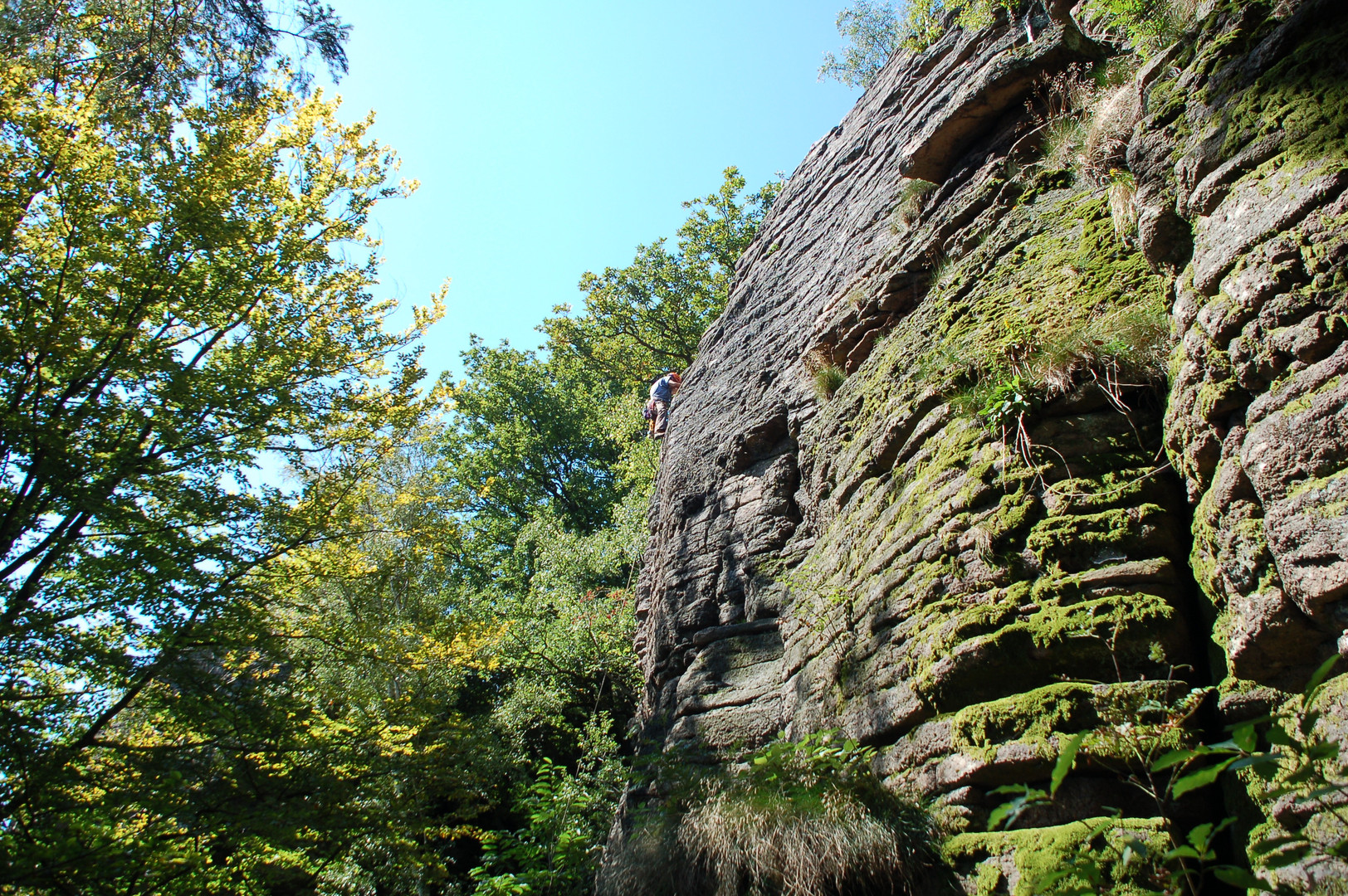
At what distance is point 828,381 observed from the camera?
22.5 feet

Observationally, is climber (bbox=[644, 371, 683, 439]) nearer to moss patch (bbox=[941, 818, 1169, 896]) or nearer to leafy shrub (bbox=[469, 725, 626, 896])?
leafy shrub (bbox=[469, 725, 626, 896])

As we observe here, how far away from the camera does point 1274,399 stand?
2.79m

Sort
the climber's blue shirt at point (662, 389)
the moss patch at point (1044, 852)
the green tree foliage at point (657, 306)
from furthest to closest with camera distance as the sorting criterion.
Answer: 1. the green tree foliage at point (657, 306)
2. the climber's blue shirt at point (662, 389)
3. the moss patch at point (1044, 852)

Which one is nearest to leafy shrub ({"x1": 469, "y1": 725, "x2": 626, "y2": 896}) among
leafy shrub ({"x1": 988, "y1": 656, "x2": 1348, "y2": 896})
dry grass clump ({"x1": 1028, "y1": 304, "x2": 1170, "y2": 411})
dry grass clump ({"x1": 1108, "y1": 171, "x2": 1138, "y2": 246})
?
leafy shrub ({"x1": 988, "y1": 656, "x2": 1348, "y2": 896})

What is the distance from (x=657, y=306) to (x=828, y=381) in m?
17.1

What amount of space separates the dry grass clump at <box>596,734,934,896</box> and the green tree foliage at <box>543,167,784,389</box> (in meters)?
19.2

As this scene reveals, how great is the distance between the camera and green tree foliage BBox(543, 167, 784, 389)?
23.3 metres

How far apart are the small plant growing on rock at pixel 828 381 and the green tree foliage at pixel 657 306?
16323mm

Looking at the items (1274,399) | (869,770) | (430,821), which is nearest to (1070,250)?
(1274,399)

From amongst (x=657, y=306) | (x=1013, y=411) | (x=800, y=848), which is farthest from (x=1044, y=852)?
(x=657, y=306)

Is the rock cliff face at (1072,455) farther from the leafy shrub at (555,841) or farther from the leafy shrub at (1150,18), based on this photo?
the leafy shrub at (555,841)

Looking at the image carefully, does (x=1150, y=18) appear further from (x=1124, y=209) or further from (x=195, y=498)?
(x=195, y=498)

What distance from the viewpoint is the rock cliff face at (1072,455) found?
275 centimetres

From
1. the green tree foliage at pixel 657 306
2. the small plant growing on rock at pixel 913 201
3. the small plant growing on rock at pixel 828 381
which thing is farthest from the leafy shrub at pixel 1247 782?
the green tree foliage at pixel 657 306
